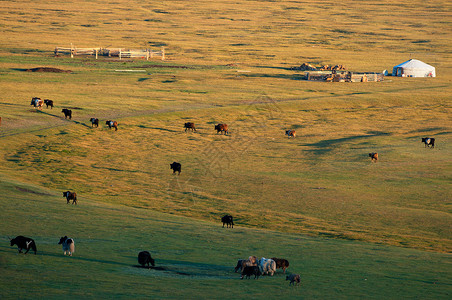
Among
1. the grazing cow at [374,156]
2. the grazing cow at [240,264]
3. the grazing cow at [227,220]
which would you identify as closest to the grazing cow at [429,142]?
the grazing cow at [374,156]

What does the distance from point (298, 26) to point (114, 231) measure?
139 metres

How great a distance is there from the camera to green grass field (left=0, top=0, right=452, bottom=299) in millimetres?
16875

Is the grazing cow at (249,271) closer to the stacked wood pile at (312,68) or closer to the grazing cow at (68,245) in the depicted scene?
the grazing cow at (68,245)

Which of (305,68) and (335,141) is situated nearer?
(335,141)

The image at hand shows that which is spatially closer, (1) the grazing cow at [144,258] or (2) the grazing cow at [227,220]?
(1) the grazing cow at [144,258]

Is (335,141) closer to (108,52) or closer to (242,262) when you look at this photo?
(242,262)

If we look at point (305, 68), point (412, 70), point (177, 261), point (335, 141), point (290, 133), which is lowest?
point (177, 261)

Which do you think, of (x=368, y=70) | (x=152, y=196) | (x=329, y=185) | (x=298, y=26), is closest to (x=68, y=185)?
(x=152, y=196)

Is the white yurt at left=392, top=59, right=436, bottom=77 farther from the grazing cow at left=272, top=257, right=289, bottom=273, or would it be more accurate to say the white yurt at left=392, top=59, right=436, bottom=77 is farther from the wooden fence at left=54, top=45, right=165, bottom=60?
the grazing cow at left=272, top=257, right=289, bottom=273

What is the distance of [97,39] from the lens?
116m

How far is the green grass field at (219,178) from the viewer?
16875 millimetres

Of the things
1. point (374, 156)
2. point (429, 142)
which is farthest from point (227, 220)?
point (429, 142)

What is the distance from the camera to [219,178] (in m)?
35.5

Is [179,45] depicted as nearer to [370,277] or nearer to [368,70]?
[368,70]
